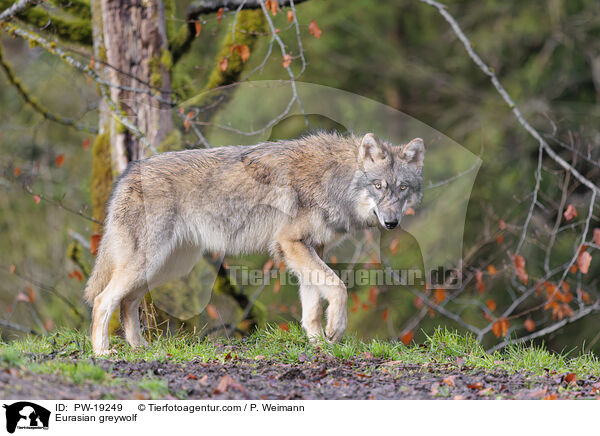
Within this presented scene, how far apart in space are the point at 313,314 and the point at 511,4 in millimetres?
7599

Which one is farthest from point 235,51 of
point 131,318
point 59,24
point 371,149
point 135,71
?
point 131,318

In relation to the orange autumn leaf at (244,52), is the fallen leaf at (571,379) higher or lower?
lower

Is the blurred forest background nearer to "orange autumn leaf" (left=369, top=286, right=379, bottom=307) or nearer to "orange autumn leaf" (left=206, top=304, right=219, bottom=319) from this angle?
"orange autumn leaf" (left=369, top=286, right=379, bottom=307)

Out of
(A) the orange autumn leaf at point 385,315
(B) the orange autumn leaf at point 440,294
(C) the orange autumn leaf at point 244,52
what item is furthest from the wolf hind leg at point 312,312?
(A) the orange autumn leaf at point 385,315

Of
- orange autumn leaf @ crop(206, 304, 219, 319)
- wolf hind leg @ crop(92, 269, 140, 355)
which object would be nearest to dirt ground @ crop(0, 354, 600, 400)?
wolf hind leg @ crop(92, 269, 140, 355)

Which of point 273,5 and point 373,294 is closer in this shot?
point 273,5

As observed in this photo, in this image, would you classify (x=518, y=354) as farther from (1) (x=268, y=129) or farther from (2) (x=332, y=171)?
(1) (x=268, y=129)

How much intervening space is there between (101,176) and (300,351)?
3.76 m

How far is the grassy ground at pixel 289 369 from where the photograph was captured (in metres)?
4.29

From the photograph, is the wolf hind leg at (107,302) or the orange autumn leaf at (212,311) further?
the orange autumn leaf at (212,311)

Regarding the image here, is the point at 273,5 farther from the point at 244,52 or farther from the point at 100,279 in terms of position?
the point at 100,279

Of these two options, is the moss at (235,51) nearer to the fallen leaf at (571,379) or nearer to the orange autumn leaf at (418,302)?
the orange autumn leaf at (418,302)
